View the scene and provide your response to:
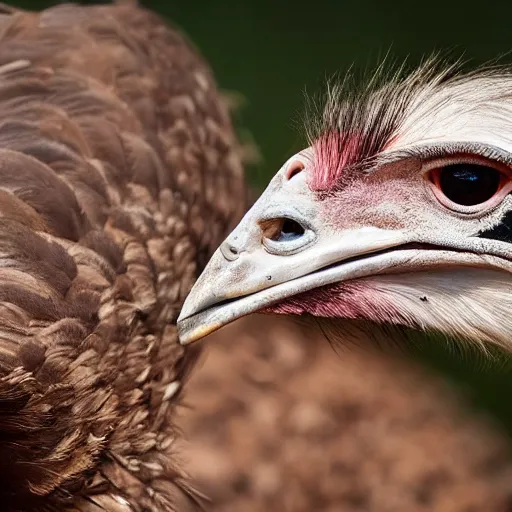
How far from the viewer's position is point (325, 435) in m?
3.55

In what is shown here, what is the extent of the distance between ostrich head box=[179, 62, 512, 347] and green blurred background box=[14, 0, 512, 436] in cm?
218

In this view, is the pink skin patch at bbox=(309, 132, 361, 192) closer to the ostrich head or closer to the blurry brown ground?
the ostrich head

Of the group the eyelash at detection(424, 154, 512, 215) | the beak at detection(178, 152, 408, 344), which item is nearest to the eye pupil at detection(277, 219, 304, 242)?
the beak at detection(178, 152, 408, 344)

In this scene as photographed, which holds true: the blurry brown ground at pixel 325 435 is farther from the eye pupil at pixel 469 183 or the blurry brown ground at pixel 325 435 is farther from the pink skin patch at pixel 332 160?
the eye pupil at pixel 469 183

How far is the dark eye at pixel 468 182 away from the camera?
150 cm

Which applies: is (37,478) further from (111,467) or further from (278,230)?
(278,230)

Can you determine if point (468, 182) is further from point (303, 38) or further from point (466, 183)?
point (303, 38)

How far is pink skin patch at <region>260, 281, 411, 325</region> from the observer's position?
1.61m

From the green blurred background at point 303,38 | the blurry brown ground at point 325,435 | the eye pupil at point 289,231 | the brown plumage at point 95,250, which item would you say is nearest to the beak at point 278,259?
the eye pupil at point 289,231

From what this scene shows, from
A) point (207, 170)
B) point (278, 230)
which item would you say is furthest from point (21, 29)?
point (278, 230)

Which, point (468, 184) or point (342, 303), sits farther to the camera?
point (342, 303)

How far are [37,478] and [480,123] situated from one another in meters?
0.88

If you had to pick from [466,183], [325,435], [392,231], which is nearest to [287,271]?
[392,231]

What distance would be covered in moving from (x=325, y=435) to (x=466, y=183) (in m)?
2.14
